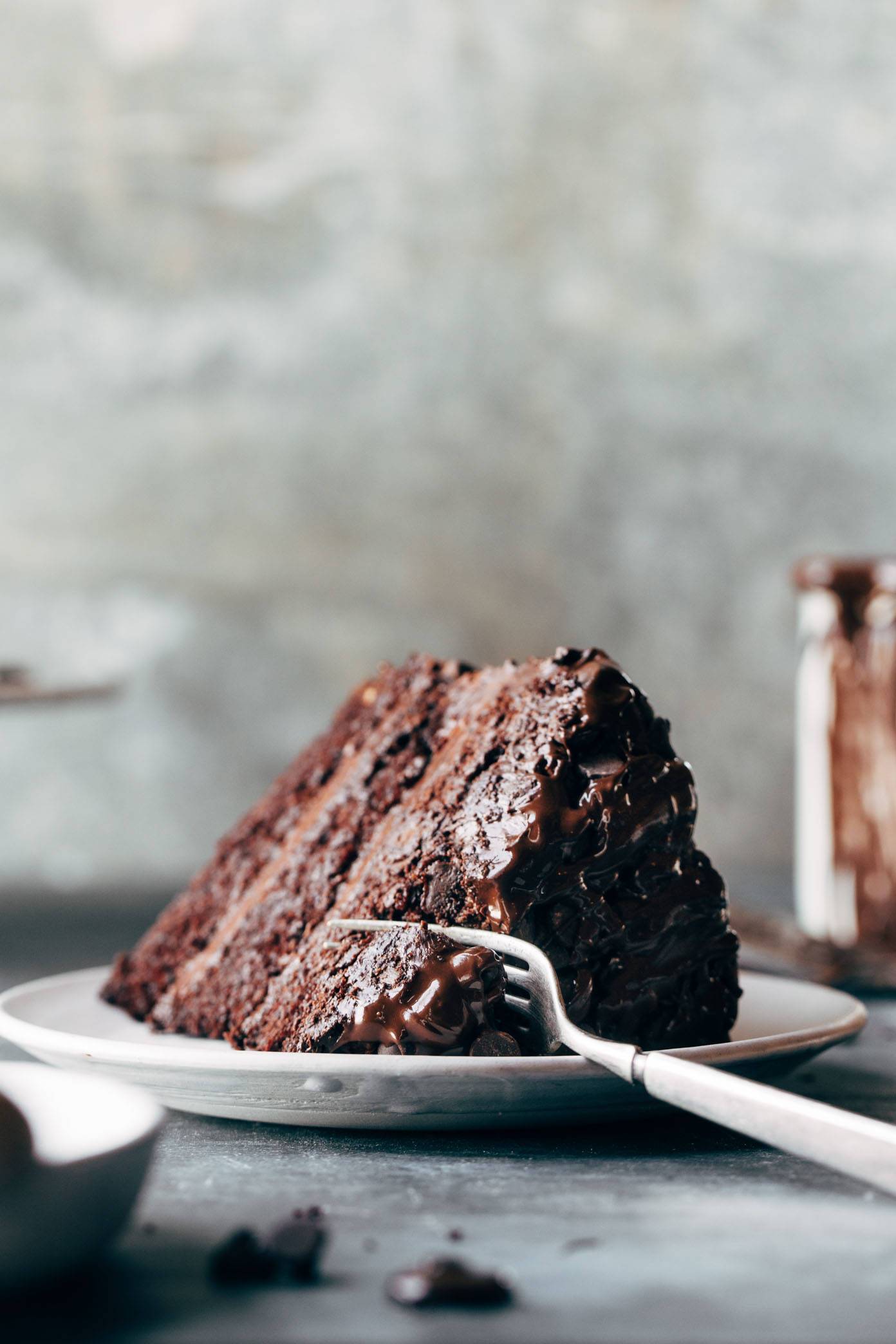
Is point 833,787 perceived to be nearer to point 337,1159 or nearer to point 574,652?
point 574,652

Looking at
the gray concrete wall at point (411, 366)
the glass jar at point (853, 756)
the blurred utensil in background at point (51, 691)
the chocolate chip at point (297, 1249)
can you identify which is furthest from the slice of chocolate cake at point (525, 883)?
the gray concrete wall at point (411, 366)

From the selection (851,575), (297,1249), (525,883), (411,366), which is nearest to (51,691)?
(525,883)

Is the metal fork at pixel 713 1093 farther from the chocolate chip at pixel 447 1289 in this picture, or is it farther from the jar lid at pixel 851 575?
the jar lid at pixel 851 575

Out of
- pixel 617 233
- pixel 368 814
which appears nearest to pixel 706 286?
pixel 617 233

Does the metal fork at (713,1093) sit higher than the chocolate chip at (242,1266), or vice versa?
the metal fork at (713,1093)

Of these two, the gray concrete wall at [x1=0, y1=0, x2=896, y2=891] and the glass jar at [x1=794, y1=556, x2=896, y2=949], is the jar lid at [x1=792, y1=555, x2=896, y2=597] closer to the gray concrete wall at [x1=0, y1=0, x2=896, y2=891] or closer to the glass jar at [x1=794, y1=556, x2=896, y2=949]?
the glass jar at [x1=794, y1=556, x2=896, y2=949]

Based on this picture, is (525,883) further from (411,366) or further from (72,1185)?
(411,366)
